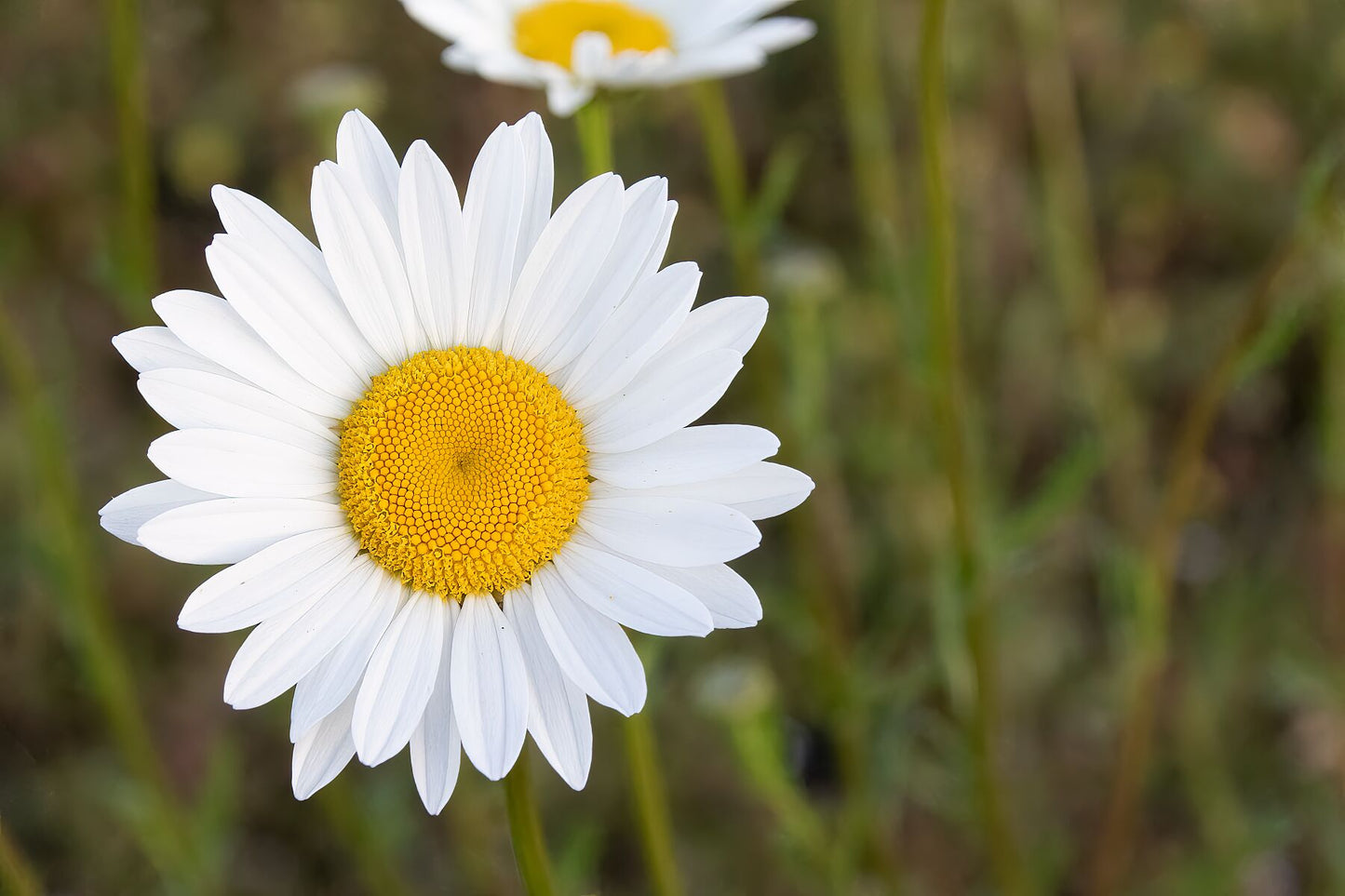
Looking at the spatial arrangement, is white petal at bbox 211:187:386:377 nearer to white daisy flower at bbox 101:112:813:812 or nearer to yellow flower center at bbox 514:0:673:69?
white daisy flower at bbox 101:112:813:812

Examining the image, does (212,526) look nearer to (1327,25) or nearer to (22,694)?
(22,694)

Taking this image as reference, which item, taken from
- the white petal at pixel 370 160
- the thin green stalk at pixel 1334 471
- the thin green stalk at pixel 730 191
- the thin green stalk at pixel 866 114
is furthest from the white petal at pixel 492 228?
the thin green stalk at pixel 1334 471

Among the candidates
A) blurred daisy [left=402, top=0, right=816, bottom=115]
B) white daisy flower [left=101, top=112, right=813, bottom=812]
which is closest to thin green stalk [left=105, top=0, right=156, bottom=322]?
blurred daisy [left=402, top=0, right=816, bottom=115]

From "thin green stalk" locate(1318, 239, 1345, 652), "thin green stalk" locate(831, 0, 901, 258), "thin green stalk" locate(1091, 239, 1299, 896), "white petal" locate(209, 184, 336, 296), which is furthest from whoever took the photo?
"thin green stalk" locate(831, 0, 901, 258)

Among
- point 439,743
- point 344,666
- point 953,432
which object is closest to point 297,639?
point 344,666

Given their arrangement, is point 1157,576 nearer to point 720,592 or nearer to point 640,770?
point 640,770

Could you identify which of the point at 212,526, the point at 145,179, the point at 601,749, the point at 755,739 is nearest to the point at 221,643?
the point at 601,749
